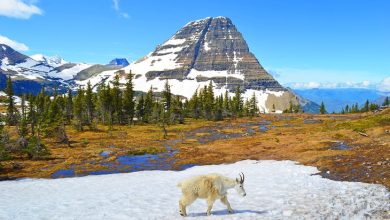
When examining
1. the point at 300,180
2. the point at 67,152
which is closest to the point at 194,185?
the point at 300,180

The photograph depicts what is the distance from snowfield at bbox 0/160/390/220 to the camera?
1617 centimetres

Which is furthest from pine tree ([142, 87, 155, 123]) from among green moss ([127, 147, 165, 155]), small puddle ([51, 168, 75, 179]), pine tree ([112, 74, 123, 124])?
small puddle ([51, 168, 75, 179])

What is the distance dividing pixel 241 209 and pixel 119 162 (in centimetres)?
2852

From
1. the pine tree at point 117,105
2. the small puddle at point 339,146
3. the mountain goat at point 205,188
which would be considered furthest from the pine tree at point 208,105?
the mountain goat at point 205,188

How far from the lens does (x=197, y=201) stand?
18766mm

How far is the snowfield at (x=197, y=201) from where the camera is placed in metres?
16.2

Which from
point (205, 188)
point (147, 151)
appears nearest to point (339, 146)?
point (147, 151)

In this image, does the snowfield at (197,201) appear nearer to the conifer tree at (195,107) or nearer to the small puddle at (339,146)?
the small puddle at (339,146)

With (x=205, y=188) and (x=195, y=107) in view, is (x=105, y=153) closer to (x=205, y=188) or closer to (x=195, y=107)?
(x=205, y=188)

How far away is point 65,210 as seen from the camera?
1766cm

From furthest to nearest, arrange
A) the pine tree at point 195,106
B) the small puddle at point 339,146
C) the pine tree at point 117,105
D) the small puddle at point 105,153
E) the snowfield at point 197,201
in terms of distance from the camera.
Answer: the pine tree at point 195,106 → the pine tree at point 117,105 → the small puddle at point 105,153 → the small puddle at point 339,146 → the snowfield at point 197,201

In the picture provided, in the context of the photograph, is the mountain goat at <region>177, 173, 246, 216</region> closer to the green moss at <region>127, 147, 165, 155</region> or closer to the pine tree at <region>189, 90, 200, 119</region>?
the green moss at <region>127, 147, 165, 155</region>

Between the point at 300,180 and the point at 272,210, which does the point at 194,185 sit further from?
the point at 300,180

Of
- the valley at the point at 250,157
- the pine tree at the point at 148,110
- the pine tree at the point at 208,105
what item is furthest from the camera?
the pine tree at the point at 208,105
